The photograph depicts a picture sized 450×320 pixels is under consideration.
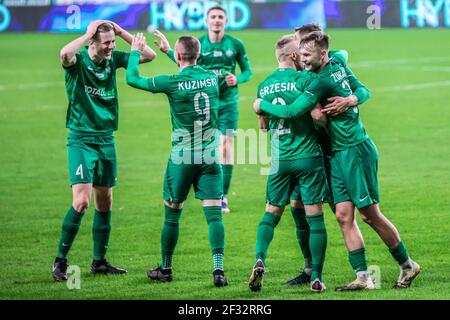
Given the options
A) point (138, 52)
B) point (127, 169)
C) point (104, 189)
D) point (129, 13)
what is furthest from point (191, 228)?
point (129, 13)

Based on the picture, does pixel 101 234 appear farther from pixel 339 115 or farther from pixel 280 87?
pixel 339 115

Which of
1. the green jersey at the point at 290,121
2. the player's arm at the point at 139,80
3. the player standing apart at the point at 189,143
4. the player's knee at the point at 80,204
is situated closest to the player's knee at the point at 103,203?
the player's knee at the point at 80,204

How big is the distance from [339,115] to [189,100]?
1.42 meters

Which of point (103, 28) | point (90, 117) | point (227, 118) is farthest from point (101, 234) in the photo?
point (227, 118)

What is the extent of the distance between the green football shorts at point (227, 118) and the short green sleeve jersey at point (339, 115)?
482 cm

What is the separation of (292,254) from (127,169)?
20.1ft

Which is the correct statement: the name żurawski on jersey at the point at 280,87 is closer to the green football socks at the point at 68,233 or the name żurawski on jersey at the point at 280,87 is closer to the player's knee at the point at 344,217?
the player's knee at the point at 344,217

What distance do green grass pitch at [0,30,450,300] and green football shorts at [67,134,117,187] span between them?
0.94 m

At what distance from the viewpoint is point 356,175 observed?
8.50 meters

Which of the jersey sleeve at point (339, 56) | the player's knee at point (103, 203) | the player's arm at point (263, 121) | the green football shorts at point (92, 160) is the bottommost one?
the player's knee at point (103, 203)

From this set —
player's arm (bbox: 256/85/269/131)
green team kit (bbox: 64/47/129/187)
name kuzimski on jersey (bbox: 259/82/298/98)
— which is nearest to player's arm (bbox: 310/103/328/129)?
name kuzimski on jersey (bbox: 259/82/298/98)

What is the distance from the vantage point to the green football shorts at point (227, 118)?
43.9 feet

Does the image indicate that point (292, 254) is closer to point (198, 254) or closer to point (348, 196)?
point (198, 254)

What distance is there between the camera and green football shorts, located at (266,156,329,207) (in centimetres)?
864
